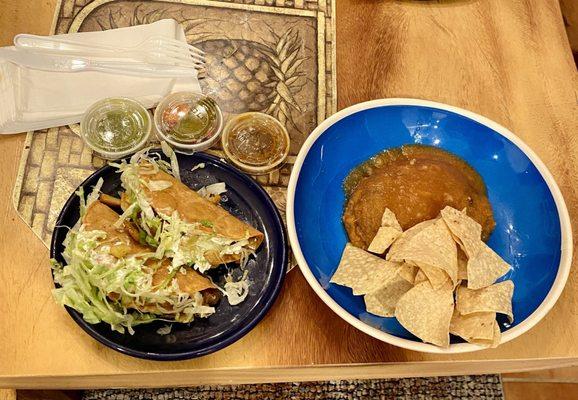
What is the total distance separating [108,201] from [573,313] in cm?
122

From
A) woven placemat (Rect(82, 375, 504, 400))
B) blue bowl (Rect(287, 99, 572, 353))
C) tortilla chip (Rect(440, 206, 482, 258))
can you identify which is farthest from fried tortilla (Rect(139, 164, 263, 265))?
woven placemat (Rect(82, 375, 504, 400))

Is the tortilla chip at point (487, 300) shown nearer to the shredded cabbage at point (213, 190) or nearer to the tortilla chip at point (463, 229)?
the tortilla chip at point (463, 229)

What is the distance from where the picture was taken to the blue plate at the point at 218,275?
3.85 ft

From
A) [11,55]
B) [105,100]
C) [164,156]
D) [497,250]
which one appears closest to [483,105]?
[497,250]

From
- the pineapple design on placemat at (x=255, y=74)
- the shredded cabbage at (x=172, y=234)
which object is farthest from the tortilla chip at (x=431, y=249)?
the pineapple design on placemat at (x=255, y=74)

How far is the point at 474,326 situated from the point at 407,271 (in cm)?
18

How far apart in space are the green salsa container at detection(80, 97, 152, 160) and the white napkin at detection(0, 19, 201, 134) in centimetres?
4

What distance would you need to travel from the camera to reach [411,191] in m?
1.34

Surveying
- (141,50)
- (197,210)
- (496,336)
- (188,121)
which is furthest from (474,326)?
(141,50)

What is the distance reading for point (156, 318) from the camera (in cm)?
120

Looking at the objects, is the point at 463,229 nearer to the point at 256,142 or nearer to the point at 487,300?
the point at 487,300

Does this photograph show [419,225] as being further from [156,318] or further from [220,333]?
[156,318]

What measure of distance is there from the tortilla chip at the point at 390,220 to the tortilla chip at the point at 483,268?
19cm

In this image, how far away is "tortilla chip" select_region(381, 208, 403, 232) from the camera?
1.26 meters
